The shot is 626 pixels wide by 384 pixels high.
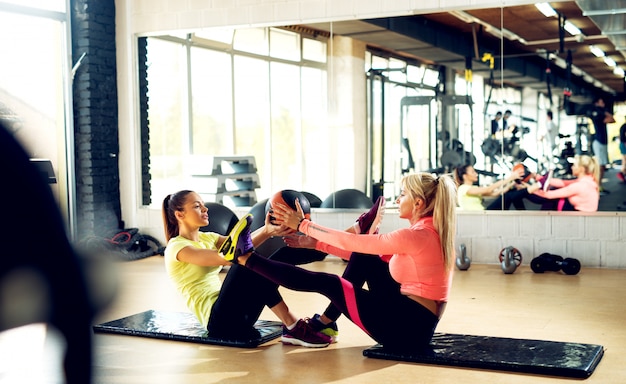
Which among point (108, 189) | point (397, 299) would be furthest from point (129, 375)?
point (108, 189)

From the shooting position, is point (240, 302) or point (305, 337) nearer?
point (240, 302)

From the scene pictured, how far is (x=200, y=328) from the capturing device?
4242mm

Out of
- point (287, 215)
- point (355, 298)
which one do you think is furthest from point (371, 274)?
point (287, 215)

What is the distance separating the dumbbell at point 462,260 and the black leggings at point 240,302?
9.39ft

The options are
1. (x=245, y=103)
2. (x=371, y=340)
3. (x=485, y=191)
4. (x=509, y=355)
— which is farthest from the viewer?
(x=245, y=103)

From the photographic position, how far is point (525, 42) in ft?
21.7

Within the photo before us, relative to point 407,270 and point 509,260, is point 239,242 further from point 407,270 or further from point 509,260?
point 509,260

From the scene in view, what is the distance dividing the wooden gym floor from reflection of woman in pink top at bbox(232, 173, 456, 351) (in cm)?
12

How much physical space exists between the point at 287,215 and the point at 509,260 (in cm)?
311

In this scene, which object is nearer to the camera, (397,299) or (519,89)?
(397,299)

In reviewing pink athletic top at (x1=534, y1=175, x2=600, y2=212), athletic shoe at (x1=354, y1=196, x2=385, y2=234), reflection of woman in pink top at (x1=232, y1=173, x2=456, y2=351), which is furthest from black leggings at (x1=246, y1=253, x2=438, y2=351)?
pink athletic top at (x1=534, y1=175, x2=600, y2=212)

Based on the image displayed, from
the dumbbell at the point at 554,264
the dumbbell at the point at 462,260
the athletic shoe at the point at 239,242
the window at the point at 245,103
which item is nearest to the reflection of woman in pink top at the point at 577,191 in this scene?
the dumbbell at the point at 554,264

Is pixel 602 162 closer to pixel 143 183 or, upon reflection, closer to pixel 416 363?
pixel 416 363

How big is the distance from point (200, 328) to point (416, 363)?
4.06 feet
